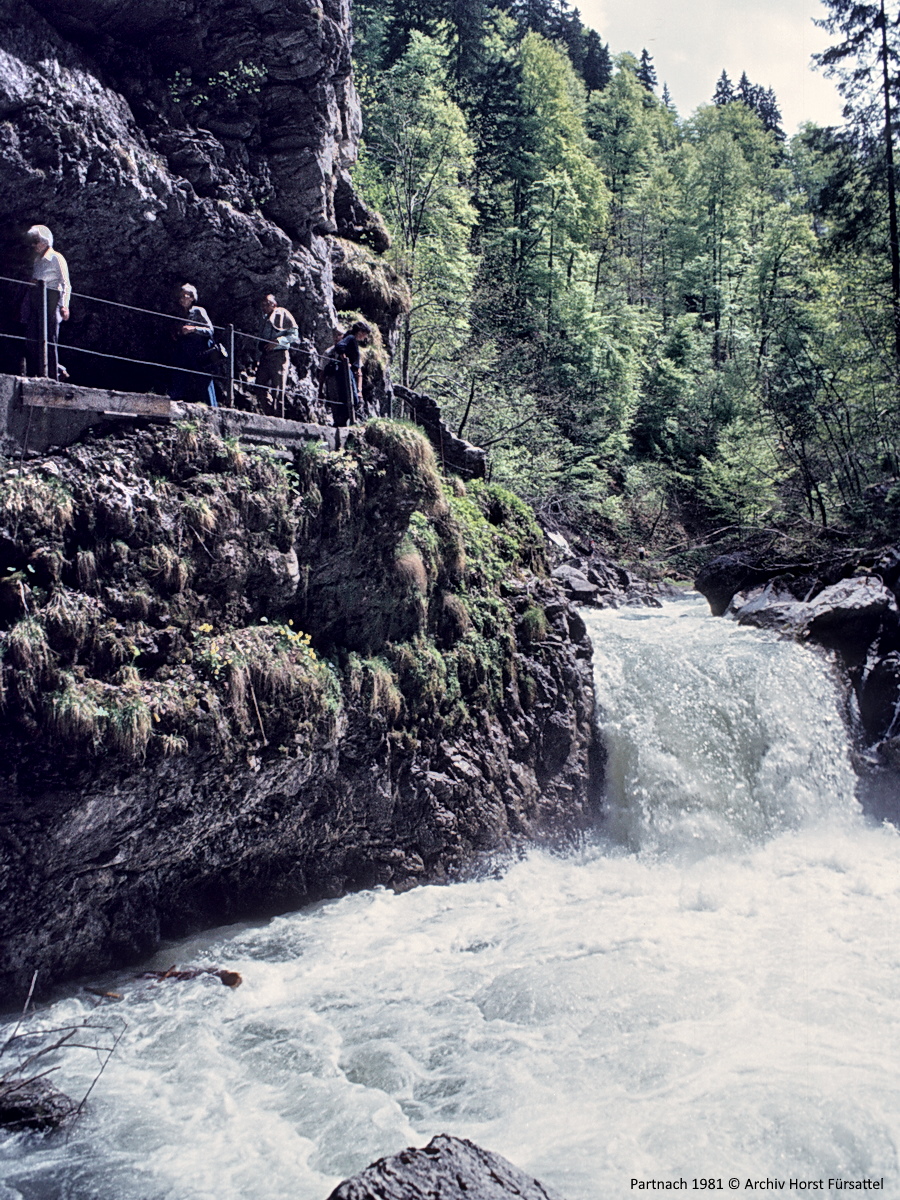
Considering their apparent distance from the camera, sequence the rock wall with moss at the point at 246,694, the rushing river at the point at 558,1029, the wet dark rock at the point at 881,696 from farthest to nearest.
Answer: the wet dark rock at the point at 881,696
the rock wall with moss at the point at 246,694
the rushing river at the point at 558,1029

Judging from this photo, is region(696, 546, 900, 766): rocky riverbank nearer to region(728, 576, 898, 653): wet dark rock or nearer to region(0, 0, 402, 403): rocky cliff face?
region(728, 576, 898, 653): wet dark rock

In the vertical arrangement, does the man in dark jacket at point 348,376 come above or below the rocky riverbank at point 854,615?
above

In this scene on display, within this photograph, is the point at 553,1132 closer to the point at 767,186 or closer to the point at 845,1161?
the point at 845,1161

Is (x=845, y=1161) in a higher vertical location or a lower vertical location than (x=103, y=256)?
lower

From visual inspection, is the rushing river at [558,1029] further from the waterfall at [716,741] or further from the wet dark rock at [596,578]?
the wet dark rock at [596,578]

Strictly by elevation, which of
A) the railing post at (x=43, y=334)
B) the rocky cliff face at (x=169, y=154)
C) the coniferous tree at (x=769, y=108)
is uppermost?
the coniferous tree at (x=769, y=108)

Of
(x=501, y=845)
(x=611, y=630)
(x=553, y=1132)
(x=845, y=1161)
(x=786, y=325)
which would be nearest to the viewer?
(x=845, y=1161)

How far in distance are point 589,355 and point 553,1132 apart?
91.0ft

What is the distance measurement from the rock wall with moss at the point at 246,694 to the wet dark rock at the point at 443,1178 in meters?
4.08

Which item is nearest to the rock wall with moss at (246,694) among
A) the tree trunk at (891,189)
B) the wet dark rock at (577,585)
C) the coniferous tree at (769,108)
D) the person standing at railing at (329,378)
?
the person standing at railing at (329,378)

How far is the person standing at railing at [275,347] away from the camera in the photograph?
10414 mm

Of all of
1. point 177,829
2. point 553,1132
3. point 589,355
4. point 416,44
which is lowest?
point 553,1132

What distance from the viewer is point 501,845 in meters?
10.2

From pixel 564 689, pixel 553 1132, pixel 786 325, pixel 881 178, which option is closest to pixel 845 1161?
pixel 553 1132
